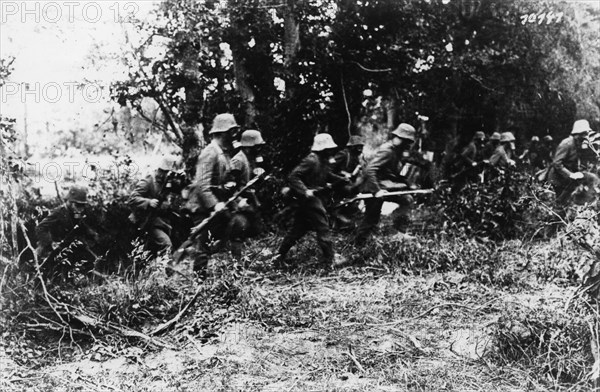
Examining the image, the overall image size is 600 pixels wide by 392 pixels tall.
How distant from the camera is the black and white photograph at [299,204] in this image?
417 cm

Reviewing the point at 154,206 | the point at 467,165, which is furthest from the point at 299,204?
the point at 467,165

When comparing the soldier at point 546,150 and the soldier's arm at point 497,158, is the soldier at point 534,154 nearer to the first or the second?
the soldier at point 546,150

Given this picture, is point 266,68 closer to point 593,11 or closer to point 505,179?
point 505,179

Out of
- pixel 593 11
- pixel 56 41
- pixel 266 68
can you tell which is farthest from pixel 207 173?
pixel 593 11

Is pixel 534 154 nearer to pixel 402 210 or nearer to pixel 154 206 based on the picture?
pixel 402 210

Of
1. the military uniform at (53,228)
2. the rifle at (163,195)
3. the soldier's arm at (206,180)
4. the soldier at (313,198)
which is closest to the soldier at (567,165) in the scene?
the soldier at (313,198)

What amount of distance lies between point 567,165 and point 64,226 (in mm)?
7196

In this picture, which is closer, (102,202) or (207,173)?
(207,173)

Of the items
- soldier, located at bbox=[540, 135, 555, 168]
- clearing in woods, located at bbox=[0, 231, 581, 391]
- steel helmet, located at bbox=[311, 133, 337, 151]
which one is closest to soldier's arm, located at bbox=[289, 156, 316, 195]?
steel helmet, located at bbox=[311, 133, 337, 151]

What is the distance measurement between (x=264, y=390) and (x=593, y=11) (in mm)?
10236

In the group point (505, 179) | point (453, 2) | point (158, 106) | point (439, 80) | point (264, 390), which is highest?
point (453, 2)

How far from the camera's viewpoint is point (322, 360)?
167 inches

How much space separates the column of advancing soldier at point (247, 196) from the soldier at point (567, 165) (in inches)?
0.6

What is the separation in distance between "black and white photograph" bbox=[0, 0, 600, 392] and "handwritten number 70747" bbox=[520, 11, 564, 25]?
0.02 metres
